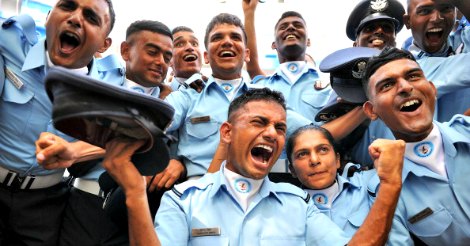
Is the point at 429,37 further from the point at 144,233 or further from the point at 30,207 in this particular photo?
the point at 30,207

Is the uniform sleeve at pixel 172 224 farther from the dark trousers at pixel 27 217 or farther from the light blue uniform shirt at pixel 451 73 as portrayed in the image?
the light blue uniform shirt at pixel 451 73

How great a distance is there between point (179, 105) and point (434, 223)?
1651 millimetres

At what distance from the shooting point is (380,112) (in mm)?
2539

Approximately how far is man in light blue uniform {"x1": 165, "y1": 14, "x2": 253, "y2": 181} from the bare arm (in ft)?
3.74

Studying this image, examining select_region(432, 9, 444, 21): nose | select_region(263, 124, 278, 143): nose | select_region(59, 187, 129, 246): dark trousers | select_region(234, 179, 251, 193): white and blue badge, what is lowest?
select_region(59, 187, 129, 246): dark trousers

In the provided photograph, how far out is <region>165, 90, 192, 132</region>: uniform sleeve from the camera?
3.02 meters

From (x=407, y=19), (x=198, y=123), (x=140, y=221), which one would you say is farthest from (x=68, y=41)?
(x=407, y=19)

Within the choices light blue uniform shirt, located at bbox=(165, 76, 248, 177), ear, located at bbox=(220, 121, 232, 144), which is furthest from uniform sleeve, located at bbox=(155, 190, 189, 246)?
light blue uniform shirt, located at bbox=(165, 76, 248, 177)

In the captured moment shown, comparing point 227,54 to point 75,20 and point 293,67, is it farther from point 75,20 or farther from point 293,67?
point 75,20

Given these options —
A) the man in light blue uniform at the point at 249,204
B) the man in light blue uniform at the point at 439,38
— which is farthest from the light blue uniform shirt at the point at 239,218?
the man in light blue uniform at the point at 439,38

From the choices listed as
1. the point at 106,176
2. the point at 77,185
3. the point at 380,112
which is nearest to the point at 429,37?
the point at 380,112

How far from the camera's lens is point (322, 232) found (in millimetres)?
2152

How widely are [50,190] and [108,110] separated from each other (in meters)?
1.43

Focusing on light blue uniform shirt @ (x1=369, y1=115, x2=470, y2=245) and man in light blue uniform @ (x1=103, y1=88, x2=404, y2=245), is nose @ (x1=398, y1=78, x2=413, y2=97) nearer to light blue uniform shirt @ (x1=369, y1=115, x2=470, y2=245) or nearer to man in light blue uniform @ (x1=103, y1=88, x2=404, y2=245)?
light blue uniform shirt @ (x1=369, y1=115, x2=470, y2=245)
